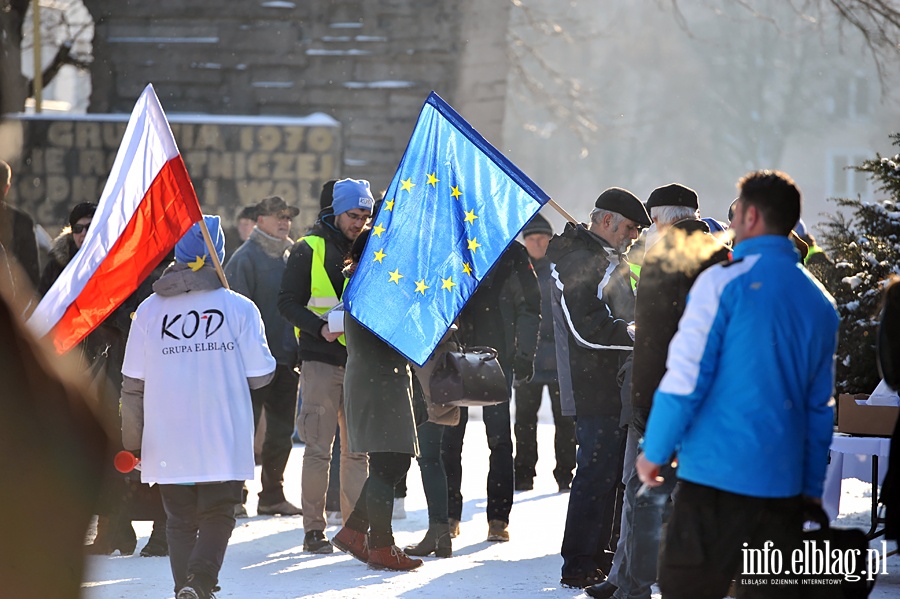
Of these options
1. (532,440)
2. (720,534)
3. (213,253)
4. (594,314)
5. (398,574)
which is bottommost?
(398,574)

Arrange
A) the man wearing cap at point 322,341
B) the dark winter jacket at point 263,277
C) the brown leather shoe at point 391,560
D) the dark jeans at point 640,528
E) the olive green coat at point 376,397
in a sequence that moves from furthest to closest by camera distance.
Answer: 1. the dark winter jacket at point 263,277
2. the man wearing cap at point 322,341
3. the brown leather shoe at point 391,560
4. the olive green coat at point 376,397
5. the dark jeans at point 640,528

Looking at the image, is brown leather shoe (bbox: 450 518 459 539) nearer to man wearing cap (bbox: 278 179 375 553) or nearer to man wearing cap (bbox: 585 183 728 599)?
man wearing cap (bbox: 278 179 375 553)

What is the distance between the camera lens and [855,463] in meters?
6.88

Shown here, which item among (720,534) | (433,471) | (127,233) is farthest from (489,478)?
(720,534)

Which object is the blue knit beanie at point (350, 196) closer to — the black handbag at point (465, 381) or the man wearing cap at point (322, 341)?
the man wearing cap at point (322, 341)

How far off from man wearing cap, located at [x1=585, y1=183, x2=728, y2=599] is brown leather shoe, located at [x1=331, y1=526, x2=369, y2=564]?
1431 mm

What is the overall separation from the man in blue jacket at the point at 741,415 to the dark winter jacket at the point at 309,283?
383cm

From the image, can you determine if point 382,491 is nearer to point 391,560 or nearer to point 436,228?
point 391,560

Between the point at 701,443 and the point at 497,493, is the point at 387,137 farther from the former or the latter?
the point at 701,443

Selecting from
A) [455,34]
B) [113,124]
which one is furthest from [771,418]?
[455,34]

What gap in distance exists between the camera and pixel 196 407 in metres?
5.90

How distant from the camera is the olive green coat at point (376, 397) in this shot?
6.86m

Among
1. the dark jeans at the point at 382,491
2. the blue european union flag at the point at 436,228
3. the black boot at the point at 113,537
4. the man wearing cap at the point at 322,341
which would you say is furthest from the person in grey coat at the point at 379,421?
the black boot at the point at 113,537

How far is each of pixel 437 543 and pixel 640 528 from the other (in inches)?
74.3
